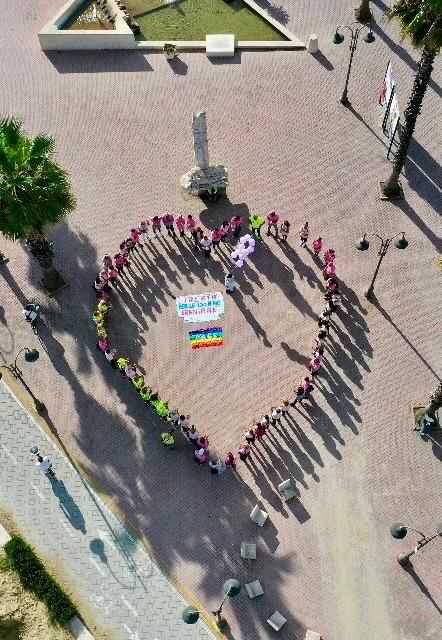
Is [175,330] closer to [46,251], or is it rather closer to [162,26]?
[46,251]

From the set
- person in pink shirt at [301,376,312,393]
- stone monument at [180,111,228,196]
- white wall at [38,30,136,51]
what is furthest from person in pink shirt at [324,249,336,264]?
white wall at [38,30,136,51]

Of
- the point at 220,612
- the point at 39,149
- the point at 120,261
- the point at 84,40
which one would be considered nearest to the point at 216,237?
the point at 120,261

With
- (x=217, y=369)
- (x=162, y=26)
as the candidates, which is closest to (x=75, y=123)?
(x=162, y=26)

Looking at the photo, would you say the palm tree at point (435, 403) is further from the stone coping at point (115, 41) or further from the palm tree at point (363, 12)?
the palm tree at point (363, 12)

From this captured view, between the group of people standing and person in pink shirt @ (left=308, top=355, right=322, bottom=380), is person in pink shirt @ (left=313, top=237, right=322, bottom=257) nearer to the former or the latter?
the group of people standing

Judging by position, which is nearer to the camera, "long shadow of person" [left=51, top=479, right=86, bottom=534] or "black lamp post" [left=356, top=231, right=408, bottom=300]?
"long shadow of person" [left=51, top=479, right=86, bottom=534]

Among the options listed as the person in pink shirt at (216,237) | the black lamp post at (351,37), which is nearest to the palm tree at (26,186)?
the person in pink shirt at (216,237)
